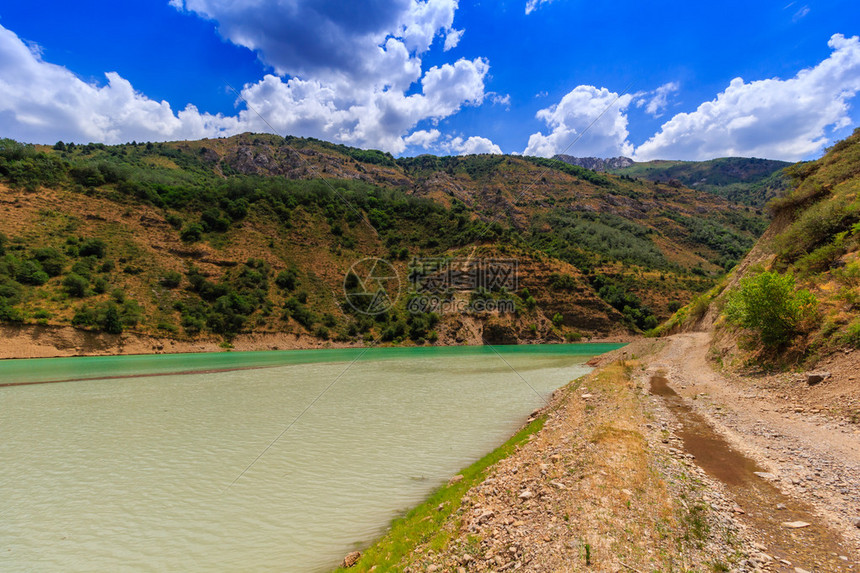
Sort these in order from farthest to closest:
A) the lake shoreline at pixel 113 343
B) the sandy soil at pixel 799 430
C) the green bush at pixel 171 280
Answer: the green bush at pixel 171 280 < the lake shoreline at pixel 113 343 < the sandy soil at pixel 799 430

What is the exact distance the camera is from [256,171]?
145625 mm

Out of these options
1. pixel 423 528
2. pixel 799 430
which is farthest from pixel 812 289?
pixel 423 528

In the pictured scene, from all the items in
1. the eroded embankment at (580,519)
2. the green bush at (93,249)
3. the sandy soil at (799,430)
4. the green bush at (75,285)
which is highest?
the green bush at (93,249)

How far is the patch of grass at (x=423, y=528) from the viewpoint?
506 cm

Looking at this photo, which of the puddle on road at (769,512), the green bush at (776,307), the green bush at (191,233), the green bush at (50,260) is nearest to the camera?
the puddle on road at (769,512)

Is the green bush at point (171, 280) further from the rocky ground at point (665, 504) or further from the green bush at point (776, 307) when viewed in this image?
the green bush at point (776, 307)

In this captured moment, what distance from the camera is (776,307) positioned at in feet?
39.2

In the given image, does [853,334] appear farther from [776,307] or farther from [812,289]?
[812,289]

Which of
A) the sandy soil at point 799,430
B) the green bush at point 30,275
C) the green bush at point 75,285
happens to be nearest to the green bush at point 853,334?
the sandy soil at point 799,430

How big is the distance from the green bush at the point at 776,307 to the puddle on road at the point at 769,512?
6.54m

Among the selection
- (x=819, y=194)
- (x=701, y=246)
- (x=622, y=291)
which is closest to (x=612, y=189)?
(x=701, y=246)

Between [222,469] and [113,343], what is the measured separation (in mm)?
50893

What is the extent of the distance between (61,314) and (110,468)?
164ft

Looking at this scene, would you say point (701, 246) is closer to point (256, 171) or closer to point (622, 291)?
point (622, 291)
